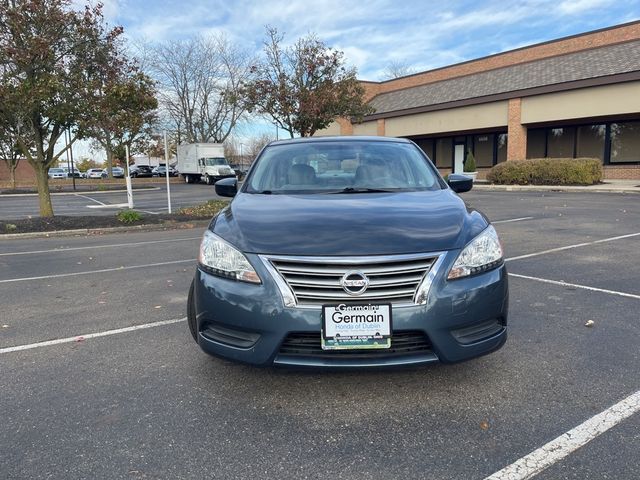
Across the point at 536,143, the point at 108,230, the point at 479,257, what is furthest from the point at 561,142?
the point at 479,257

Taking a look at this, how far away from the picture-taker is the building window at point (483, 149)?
30.6 m

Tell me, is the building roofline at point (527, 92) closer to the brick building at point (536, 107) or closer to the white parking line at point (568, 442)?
the brick building at point (536, 107)

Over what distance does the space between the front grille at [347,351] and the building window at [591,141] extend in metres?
27.4

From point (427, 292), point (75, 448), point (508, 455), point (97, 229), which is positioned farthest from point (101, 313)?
point (97, 229)

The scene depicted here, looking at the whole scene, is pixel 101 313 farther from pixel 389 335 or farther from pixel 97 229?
pixel 97 229

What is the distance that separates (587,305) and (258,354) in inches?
143

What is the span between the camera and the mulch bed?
458 inches

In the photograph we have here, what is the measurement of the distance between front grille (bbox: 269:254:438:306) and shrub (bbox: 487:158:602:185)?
72.7 ft

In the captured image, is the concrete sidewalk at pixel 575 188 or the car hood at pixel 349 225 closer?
the car hood at pixel 349 225

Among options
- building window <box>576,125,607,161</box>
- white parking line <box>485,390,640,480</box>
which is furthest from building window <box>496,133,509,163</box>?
white parking line <box>485,390,640,480</box>

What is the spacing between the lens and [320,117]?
67.7 ft

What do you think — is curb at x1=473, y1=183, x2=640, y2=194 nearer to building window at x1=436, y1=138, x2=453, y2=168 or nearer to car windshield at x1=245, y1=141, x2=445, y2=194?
building window at x1=436, y1=138, x2=453, y2=168

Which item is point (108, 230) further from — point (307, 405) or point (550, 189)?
point (550, 189)

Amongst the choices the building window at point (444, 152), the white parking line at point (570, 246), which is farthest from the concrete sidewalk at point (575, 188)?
the white parking line at point (570, 246)
